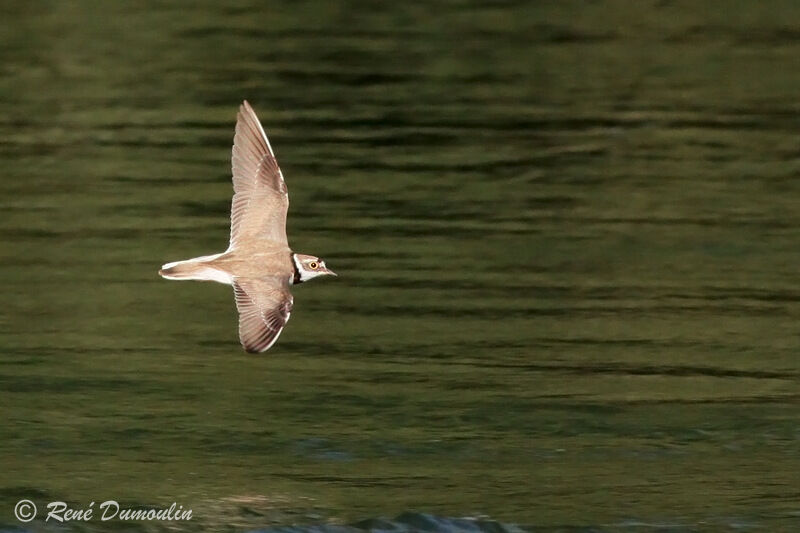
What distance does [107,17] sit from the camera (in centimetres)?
2342

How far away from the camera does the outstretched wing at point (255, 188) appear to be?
10.9 metres

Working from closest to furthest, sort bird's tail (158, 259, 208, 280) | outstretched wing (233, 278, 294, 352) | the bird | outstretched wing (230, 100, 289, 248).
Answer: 1. outstretched wing (233, 278, 294, 352)
2. the bird
3. bird's tail (158, 259, 208, 280)
4. outstretched wing (230, 100, 289, 248)

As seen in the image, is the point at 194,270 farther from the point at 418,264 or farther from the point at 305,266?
the point at 418,264

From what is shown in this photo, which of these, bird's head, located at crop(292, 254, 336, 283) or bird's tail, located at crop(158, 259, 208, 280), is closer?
bird's tail, located at crop(158, 259, 208, 280)

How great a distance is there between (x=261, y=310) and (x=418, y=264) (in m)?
5.45

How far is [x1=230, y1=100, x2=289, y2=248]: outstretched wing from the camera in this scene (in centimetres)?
1090

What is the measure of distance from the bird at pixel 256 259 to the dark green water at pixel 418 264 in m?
1.27

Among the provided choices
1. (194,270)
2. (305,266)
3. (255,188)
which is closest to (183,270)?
(194,270)

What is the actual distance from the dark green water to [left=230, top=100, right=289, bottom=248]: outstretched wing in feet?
4.74

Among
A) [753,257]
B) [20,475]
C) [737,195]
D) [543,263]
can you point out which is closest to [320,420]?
[20,475]

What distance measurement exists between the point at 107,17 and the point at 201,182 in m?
6.94

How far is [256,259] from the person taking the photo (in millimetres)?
10367

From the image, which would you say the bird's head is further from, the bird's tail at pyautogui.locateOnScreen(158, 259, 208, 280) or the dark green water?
the dark green water

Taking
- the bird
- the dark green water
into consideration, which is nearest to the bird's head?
the bird
